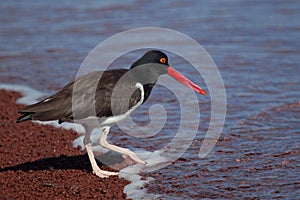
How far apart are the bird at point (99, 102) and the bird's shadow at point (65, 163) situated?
0.21m

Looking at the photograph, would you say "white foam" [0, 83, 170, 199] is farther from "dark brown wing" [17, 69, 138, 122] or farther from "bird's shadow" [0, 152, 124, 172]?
"dark brown wing" [17, 69, 138, 122]

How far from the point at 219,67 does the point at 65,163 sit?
151 inches

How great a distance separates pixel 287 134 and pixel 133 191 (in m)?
2.01

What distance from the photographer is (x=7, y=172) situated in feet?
18.5

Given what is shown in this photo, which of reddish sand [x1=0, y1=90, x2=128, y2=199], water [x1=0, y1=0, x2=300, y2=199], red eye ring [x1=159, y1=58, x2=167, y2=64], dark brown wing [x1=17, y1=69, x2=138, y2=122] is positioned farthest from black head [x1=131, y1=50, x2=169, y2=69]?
reddish sand [x1=0, y1=90, x2=128, y2=199]

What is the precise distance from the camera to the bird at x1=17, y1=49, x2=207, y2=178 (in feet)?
18.2

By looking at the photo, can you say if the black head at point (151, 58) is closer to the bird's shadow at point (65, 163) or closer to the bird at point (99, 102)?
the bird at point (99, 102)

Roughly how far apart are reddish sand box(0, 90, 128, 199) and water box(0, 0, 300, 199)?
0.55 meters

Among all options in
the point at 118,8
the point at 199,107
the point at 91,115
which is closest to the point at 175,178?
the point at 91,115

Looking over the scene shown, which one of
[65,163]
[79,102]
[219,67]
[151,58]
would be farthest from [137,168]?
[219,67]

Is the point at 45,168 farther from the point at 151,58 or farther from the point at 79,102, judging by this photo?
the point at 151,58

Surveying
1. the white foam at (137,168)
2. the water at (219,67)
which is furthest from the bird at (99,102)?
the water at (219,67)

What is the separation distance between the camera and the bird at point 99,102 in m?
5.54

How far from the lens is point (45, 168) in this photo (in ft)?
19.0
